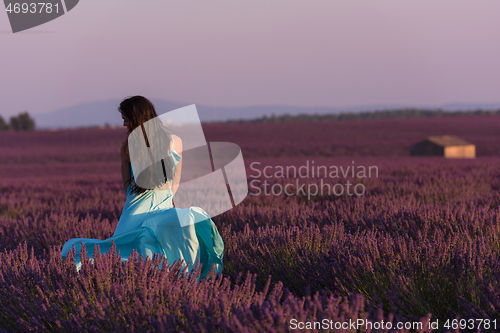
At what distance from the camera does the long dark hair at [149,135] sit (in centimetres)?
280

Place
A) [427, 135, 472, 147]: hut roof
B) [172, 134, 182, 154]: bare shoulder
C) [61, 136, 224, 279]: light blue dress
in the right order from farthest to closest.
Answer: [427, 135, 472, 147]: hut roof
[172, 134, 182, 154]: bare shoulder
[61, 136, 224, 279]: light blue dress

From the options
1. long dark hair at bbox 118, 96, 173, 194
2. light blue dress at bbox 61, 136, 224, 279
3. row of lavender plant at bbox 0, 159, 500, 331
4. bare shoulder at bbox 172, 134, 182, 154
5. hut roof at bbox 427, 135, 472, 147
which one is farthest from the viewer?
hut roof at bbox 427, 135, 472, 147

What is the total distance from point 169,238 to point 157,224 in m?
0.12

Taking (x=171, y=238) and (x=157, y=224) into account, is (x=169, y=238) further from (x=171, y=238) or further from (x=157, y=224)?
(x=157, y=224)

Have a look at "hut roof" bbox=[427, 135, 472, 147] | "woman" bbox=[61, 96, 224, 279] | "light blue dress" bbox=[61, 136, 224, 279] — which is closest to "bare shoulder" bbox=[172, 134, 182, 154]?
"woman" bbox=[61, 96, 224, 279]

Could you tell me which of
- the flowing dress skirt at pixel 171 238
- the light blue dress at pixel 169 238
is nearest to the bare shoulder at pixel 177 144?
the light blue dress at pixel 169 238

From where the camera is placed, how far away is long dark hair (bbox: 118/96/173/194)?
280cm

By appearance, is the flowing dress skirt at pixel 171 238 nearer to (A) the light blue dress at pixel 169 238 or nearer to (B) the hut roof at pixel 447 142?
(A) the light blue dress at pixel 169 238

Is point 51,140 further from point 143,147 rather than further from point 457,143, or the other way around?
point 143,147

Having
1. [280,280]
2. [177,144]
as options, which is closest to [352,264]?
[280,280]

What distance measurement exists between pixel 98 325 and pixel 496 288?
167 centimetres

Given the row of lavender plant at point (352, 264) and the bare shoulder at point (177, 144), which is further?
the bare shoulder at point (177, 144)

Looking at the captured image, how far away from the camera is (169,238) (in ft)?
8.84

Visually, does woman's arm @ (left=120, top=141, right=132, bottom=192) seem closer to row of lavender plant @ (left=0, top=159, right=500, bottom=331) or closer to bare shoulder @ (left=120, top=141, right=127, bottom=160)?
bare shoulder @ (left=120, top=141, right=127, bottom=160)
